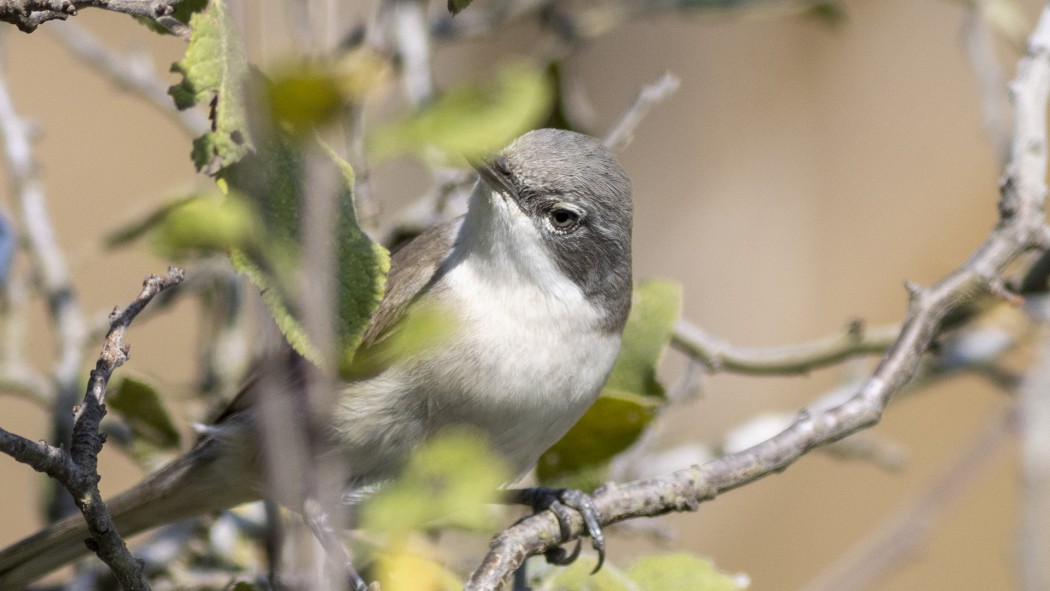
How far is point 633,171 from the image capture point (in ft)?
28.1

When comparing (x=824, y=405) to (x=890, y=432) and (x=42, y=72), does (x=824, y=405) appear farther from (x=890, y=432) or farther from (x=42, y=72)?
(x=42, y=72)

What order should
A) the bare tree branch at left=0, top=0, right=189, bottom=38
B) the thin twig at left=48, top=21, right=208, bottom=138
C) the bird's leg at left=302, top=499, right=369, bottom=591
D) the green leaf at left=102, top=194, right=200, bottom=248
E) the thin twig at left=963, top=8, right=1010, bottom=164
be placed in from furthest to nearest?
the thin twig at left=48, top=21, right=208, bottom=138 < the thin twig at left=963, top=8, right=1010, bottom=164 < the green leaf at left=102, top=194, right=200, bottom=248 < the bare tree branch at left=0, top=0, right=189, bottom=38 < the bird's leg at left=302, top=499, right=369, bottom=591

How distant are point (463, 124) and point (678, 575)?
1476 mm

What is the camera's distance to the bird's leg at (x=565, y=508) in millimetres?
2299

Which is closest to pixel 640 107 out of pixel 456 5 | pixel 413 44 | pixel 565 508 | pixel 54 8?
pixel 413 44

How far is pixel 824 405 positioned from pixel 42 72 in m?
6.08

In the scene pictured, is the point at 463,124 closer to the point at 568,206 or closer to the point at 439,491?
the point at 439,491

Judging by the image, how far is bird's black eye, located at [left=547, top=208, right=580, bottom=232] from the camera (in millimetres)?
2846

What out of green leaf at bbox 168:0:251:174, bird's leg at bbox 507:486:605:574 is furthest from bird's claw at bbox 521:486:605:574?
green leaf at bbox 168:0:251:174

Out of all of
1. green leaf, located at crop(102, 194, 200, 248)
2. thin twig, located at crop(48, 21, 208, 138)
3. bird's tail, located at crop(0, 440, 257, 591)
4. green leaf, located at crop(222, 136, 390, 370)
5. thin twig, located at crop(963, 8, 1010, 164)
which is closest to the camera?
green leaf, located at crop(222, 136, 390, 370)

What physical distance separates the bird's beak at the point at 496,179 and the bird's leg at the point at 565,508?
73 cm

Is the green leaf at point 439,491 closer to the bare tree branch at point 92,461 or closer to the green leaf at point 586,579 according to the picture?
the bare tree branch at point 92,461

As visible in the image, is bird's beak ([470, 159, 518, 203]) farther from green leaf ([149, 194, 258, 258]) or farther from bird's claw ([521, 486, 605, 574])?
green leaf ([149, 194, 258, 258])

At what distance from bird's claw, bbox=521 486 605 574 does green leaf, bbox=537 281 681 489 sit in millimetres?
45
